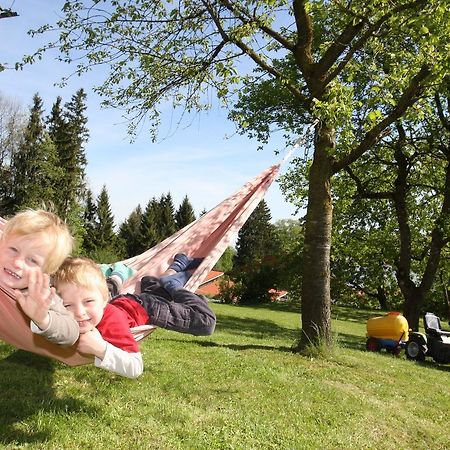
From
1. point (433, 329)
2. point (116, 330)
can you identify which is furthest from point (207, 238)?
point (433, 329)

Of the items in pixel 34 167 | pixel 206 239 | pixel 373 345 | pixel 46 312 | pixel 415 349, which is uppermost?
pixel 34 167

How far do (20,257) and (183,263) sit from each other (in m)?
2.41

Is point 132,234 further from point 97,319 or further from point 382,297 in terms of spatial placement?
point 97,319

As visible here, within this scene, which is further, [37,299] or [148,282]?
[148,282]

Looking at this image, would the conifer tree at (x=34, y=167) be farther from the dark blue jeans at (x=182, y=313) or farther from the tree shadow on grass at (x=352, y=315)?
the dark blue jeans at (x=182, y=313)

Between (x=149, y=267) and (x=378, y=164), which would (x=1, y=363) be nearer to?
(x=149, y=267)

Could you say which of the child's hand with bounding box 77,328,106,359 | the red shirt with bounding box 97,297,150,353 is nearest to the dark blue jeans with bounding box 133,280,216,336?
the red shirt with bounding box 97,297,150,353

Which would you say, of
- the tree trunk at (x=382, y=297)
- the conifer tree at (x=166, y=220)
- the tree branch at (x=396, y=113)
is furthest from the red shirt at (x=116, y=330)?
the conifer tree at (x=166, y=220)

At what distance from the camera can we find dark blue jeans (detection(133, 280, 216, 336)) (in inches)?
136

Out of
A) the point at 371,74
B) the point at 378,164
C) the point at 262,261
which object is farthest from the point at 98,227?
the point at 371,74

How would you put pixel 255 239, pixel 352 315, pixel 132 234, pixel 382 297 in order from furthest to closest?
1. pixel 255 239
2. pixel 132 234
3. pixel 382 297
4. pixel 352 315

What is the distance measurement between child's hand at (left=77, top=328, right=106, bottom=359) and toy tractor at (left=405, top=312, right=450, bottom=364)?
7.89 meters

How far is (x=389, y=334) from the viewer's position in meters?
9.90

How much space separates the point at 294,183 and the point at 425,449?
549 inches
